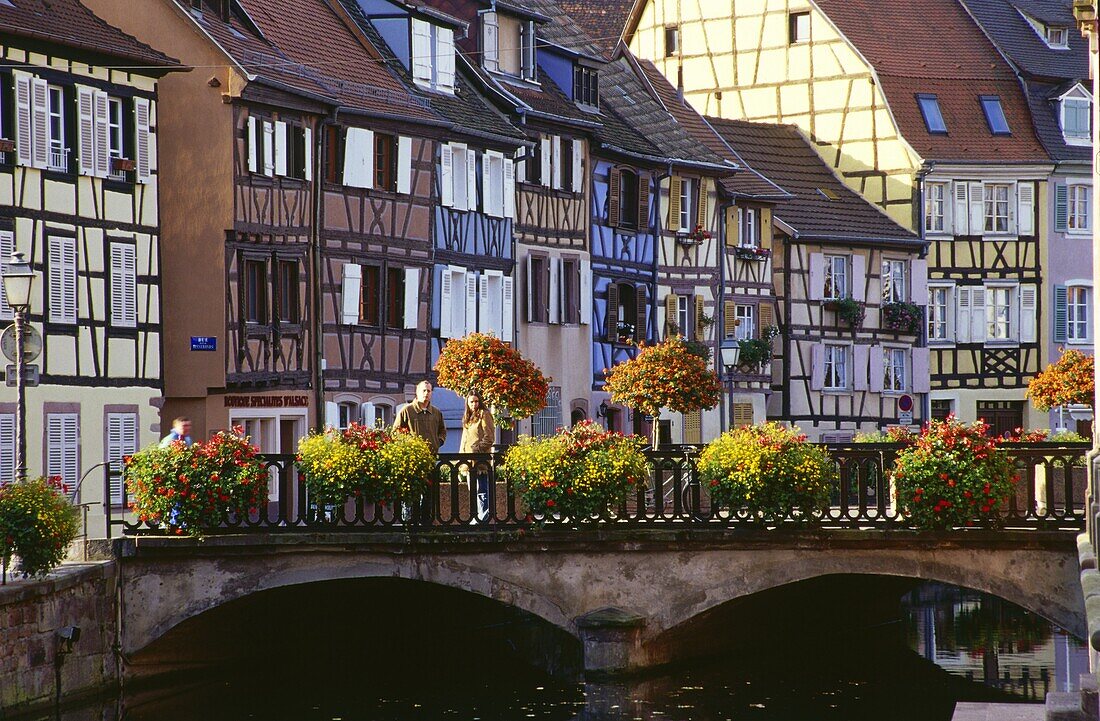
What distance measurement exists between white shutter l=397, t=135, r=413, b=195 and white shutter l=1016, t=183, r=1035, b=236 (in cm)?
2658

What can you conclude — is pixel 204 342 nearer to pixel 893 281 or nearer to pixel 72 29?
pixel 72 29

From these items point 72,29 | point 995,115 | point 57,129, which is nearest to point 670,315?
point 995,115

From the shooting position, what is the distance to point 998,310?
60.8 meters

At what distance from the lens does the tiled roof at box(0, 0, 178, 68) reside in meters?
29.7

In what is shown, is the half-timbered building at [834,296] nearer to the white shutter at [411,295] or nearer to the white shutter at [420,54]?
the white shutter at [420,54]

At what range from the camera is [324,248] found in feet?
119

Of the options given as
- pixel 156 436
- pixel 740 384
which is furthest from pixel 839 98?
pixel 156 436

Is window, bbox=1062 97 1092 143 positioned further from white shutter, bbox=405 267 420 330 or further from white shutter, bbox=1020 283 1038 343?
white shutter, bbox=405 267 420 330

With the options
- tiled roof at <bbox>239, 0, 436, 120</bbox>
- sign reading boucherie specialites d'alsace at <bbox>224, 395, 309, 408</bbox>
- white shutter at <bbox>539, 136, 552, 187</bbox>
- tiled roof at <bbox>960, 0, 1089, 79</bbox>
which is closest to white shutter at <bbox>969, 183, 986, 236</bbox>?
tiled roof at <bbox>960, 0, 1089, 79</bbox>

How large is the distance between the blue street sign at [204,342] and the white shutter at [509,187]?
32.1ft

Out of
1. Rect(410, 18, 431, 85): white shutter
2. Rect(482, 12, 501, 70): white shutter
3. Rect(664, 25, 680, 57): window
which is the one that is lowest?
Rect(410, 18, 431, 85): white shutter

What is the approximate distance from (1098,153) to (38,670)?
1202 centimetres

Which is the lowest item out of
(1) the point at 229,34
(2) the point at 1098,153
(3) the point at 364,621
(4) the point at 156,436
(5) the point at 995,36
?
(3) the point at 364,621

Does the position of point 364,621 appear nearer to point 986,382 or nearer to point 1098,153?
point 1098,153
